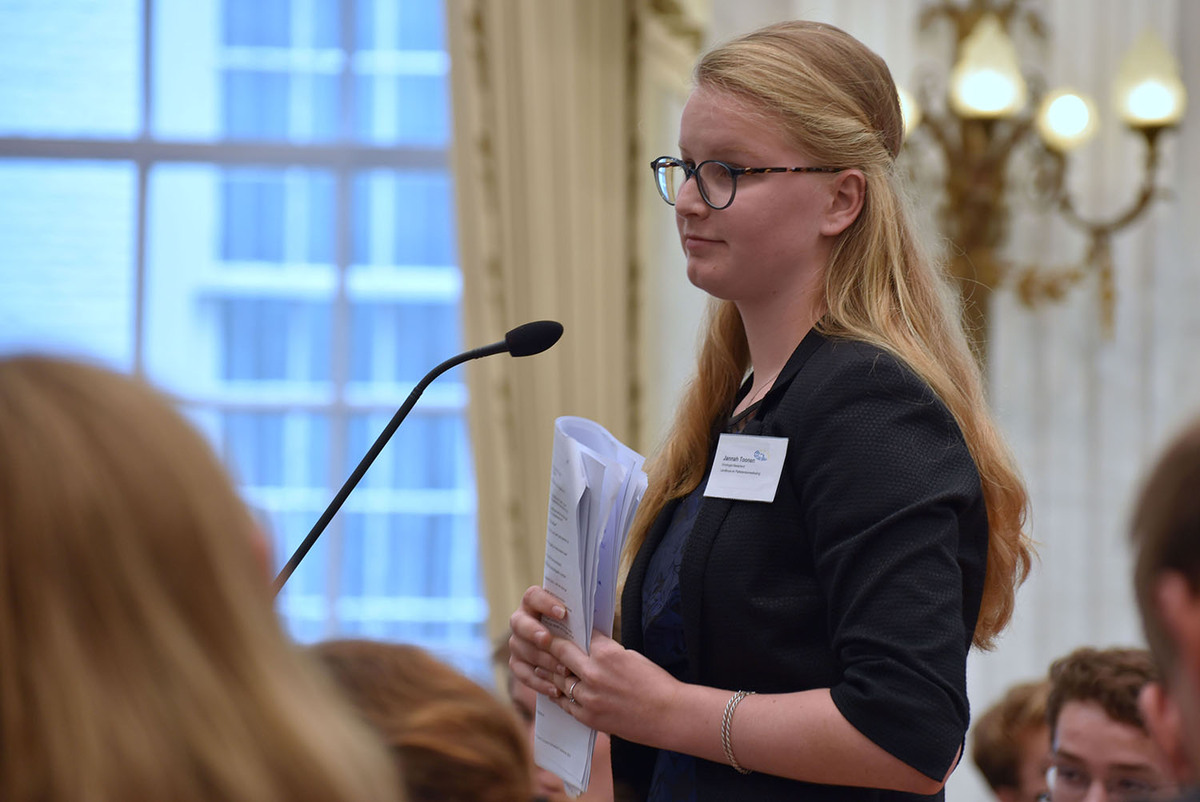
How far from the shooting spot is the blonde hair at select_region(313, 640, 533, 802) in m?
1.34

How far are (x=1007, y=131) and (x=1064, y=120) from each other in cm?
16

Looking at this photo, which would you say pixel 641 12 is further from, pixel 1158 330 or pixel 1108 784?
pixel 1108 784

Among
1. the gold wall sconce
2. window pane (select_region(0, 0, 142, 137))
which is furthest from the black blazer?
window pane (select_region(0, 0, 142, 137))

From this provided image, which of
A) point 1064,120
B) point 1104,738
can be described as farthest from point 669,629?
point 1064,120

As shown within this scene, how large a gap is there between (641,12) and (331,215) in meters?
1.29

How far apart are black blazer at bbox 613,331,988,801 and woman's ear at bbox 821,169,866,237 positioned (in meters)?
0.14

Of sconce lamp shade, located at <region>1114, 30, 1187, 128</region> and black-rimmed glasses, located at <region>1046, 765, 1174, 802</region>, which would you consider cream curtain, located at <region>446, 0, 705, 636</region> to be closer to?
sconce lamp shade, located at <region>1114, 30, 1187, 128</region>

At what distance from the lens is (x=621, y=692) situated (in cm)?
139

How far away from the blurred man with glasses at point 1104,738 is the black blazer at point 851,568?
2.71 feet

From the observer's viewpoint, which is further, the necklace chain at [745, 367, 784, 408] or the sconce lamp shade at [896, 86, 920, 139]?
the sconce lamp shade at [896, 86, 920, 139]

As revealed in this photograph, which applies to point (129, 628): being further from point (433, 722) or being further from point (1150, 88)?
point (1150, 88)

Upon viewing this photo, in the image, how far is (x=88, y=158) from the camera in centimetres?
462

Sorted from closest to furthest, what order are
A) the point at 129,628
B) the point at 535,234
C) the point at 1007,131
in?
the point at 129,628 < the point at 1007,131 < the point at 535,234

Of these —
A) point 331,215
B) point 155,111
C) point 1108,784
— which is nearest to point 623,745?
point 1108,784
